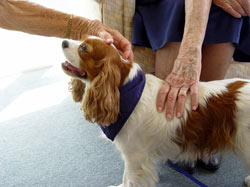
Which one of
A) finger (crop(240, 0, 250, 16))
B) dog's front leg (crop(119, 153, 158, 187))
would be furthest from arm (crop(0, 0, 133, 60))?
finger (crop(240, 0, 250, 16))

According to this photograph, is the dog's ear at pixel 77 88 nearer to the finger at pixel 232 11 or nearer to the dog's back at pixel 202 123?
the dog's back at pixel 202 123

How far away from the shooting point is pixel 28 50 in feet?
10.3

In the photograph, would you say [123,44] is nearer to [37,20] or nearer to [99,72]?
[99,72]

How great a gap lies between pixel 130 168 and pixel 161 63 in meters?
0.75

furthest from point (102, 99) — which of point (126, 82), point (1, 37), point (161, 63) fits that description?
point (1, 37)

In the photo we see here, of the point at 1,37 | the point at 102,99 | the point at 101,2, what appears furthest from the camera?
the point at 1,37

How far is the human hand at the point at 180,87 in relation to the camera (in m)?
1.11

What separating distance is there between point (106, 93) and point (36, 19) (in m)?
0.84

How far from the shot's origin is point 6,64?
121 inches

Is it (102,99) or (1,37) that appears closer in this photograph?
(102,99)

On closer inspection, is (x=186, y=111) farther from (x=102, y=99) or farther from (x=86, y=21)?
(x=86, y=21)

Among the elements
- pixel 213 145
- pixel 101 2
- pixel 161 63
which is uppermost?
pixel 101 2

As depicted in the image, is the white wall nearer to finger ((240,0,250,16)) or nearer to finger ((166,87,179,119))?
finger ((240,0,250,16))

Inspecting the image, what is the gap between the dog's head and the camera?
41.2 inches
